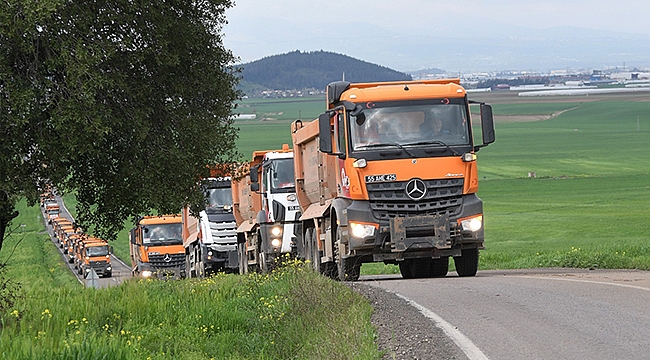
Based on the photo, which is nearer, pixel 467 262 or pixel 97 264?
pixel 467 262

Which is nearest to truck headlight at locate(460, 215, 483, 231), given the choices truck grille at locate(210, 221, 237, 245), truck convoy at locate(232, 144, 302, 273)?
truck convoy at locate(232, 144, 302, 273)

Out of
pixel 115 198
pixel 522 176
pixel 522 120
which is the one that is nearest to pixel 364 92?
pixel 115 198

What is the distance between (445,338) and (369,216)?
7774 millimetres

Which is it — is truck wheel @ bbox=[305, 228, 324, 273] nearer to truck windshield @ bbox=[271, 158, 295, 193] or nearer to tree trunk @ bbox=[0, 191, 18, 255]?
truck windshield @ bbox=[271, 158, 295, 193]

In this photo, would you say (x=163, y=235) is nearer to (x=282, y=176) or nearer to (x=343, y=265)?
(x=282, y=176)

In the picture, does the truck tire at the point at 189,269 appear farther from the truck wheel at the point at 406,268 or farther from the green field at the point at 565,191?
the truck wheel at the point at 406,268

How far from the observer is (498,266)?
87.8 ft

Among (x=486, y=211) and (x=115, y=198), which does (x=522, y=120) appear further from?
(x=115, y=198)

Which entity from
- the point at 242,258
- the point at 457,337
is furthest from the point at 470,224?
the point at 242,258

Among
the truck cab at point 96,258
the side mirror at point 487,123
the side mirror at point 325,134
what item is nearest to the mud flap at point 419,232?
the side mirror at point 487,123

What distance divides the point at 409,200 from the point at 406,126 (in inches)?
Result: 49.5

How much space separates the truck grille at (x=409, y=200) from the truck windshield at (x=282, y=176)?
8403mm

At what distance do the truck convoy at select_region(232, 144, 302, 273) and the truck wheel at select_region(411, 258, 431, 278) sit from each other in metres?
3.23

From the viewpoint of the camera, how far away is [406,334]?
34.8 ft
